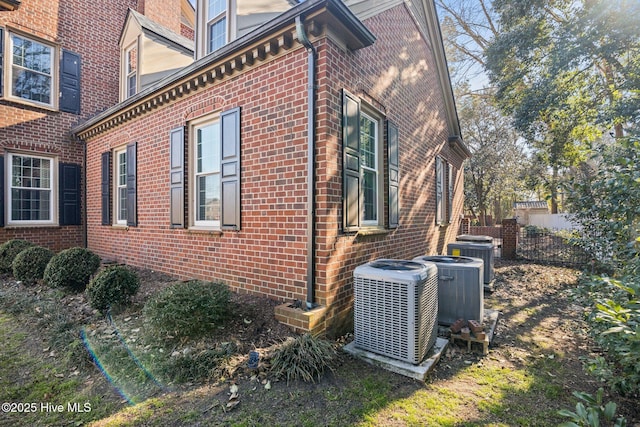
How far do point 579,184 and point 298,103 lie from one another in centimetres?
348

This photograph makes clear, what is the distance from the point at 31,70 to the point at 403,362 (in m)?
11.9

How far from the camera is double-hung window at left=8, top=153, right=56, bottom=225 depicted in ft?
27.6

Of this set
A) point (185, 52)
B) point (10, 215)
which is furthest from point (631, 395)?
point (10, 215)

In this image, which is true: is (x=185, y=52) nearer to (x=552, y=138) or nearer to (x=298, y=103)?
(x=298, y=103)

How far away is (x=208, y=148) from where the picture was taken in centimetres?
576

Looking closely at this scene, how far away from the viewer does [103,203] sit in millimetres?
8289

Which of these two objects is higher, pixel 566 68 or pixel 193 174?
pixel 566 68

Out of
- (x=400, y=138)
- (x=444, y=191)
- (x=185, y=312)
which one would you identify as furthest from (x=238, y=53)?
(x=444, y=191)

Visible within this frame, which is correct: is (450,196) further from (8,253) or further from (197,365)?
(8,253)

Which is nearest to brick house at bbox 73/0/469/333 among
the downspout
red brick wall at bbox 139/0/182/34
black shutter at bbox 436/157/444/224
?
the downspout

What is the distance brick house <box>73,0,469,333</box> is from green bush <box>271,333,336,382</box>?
0.98ft

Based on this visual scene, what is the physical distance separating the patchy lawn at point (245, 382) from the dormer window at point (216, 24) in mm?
5223

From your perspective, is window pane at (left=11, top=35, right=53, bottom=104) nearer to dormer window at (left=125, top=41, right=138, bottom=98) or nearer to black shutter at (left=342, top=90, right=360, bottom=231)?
dormer window at (left=125, top=41, right=138, bottom=98)

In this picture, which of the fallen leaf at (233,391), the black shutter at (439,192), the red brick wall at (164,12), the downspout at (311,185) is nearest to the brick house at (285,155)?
the downspout at (311,185)
